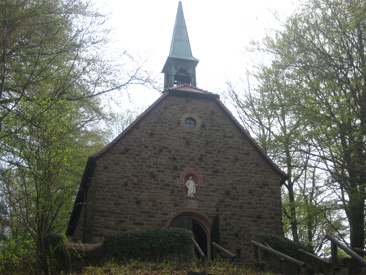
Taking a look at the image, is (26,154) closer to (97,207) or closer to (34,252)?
(34,252)

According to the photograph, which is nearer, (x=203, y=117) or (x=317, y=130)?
(x=317, y=130)

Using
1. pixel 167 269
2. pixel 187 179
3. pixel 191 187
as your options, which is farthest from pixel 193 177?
pixel 167 269

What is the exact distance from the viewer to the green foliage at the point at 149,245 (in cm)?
1381

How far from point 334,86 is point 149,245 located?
339 inches

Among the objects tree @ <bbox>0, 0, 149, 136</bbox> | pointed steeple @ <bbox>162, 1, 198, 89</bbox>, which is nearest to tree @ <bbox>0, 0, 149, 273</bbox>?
tree @ <bbox>0, 0, 149, 136</bbox>

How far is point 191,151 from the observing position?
18.5 m

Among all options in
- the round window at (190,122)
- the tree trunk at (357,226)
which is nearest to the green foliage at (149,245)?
the round window at (190,122)

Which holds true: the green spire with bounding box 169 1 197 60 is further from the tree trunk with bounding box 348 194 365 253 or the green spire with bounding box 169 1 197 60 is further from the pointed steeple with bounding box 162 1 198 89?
the tree trunk with bounding box 348 194 365 253

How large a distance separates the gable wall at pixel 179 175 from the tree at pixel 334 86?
2964 millimetres

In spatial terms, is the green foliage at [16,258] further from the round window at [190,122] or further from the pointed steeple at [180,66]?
the pointed steeple at [180,66]

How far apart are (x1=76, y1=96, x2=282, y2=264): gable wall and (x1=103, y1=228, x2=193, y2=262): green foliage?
1983 mm

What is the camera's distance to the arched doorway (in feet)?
57.2

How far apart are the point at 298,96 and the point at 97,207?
838cm

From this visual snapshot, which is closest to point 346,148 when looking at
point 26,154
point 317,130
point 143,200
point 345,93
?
point 317,130
